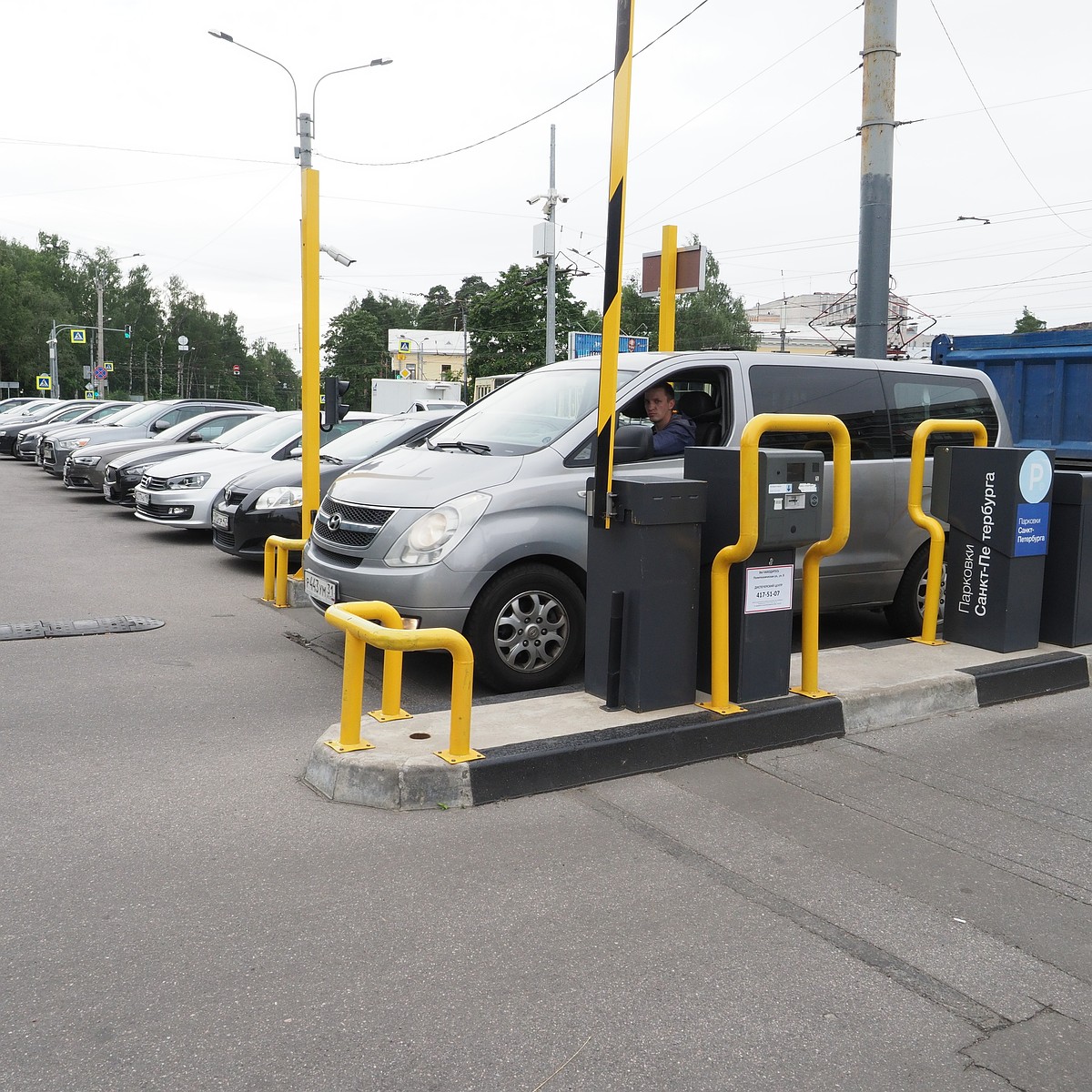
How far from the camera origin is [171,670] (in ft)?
21.3

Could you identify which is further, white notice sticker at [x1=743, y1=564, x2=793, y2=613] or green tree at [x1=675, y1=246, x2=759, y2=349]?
green tree at [x1=675, y1=246, x2=759, y2=349]

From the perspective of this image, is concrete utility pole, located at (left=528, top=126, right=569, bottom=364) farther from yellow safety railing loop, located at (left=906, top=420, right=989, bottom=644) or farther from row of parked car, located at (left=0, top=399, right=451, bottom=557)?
yellow safety railing loop, located at (left=906, top=420, right=989, bottom=644)

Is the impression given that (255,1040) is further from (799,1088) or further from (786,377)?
(786,377)

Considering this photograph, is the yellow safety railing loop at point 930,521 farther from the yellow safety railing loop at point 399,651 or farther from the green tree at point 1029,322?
the green tree at point 1029,322

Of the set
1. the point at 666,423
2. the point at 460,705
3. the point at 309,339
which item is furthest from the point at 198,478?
the point at 460,705

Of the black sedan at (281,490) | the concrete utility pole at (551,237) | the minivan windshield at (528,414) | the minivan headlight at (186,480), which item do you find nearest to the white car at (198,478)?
the minivan headlight at (186,480)

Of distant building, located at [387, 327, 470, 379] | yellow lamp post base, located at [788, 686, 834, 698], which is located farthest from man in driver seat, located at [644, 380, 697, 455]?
distant building, located at [387, 327, 470, 379]

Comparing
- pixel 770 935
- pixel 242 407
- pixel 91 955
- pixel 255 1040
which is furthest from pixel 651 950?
pixel 242 407

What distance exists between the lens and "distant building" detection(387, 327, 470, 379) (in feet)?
324

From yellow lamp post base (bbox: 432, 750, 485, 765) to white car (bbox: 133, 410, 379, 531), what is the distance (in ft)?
25.5

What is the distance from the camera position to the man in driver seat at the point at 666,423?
20.9 ft

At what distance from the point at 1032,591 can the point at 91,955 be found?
217 inches

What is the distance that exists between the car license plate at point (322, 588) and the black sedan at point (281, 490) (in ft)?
10.6

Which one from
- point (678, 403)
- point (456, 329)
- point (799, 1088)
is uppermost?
point (456, 329)
